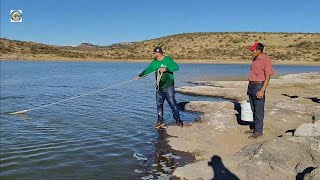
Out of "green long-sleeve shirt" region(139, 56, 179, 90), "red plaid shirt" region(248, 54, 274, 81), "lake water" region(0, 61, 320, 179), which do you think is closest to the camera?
"lake water" region(0, 61, 320, 179)

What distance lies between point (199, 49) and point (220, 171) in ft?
253

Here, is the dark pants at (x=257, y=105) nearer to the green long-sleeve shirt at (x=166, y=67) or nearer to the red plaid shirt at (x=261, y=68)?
the red plaid shirt at (x=261, y=68)

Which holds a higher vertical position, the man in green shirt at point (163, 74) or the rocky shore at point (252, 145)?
the man in green shirt at point (163, 74)

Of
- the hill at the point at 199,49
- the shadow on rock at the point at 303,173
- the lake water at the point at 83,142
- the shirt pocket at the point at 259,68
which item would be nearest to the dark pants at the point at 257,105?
the shirt pocket at the point at 259,68

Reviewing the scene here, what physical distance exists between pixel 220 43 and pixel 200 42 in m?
5.17

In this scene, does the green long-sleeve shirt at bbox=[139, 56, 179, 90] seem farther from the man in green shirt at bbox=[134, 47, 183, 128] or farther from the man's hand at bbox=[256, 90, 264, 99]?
the man's hand at bbox=[256, 90, 264, 99]

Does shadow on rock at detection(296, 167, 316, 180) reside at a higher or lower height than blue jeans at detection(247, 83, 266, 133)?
lower

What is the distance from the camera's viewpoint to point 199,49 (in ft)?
273

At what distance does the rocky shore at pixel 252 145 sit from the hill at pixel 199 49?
48.2m

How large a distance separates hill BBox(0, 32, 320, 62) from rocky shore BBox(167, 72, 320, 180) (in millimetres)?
48226

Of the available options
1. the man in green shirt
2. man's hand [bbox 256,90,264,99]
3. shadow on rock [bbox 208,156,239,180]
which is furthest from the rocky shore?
man's hand [bbox 256,90,264,99]

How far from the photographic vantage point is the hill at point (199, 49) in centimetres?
6153

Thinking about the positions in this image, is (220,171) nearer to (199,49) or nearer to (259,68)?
(259,68)

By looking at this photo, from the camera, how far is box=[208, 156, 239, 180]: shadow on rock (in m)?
6.66
